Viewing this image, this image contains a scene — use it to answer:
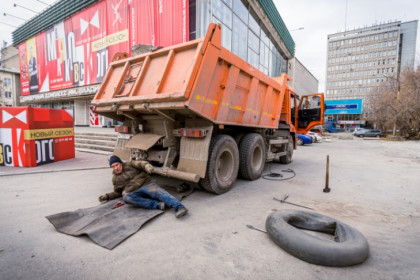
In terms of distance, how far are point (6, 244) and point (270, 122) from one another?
6.09 m

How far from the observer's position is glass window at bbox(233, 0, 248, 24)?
14113 mm

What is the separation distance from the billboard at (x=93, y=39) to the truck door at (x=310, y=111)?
8008 millimetres

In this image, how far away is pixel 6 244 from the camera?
2416mm

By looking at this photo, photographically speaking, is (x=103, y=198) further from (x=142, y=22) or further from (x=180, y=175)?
(x=142, y=22)

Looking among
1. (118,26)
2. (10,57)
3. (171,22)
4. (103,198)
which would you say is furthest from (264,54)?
(10,57)

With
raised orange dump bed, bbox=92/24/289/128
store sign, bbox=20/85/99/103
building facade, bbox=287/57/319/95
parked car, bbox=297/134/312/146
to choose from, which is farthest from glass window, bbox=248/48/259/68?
store sign, bbox=20/85/99/103

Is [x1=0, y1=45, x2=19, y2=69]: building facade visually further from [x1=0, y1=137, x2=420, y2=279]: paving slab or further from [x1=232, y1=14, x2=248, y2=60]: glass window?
[x1=0, y1=137, x2=420, y2=279]: paving slab

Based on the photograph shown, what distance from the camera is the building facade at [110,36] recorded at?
12.8 m

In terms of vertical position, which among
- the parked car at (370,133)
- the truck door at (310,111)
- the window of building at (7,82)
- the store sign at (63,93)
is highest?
the window of building at (7,82)

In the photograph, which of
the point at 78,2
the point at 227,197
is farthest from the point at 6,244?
the point at 78,2

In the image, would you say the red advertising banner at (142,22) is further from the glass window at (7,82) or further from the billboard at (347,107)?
the billboard at (347,107)

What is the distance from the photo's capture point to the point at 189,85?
11.3ft

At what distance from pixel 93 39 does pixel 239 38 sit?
13.0 metres

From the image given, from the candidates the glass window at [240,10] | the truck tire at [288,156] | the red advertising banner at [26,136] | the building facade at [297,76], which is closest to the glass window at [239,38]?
the glass window at [240,10]
